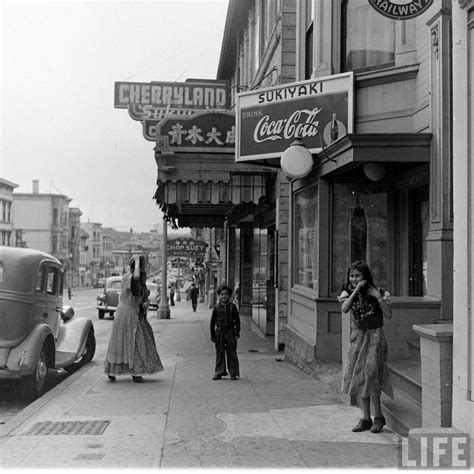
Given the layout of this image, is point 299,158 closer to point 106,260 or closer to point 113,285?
point 113,285

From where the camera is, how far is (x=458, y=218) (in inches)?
209

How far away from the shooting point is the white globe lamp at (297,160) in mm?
9672

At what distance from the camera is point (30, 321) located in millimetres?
9398

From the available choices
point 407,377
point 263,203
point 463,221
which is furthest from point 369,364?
point 263,203

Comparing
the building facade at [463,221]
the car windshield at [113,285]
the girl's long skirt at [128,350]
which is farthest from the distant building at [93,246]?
the building facade at [463,221]

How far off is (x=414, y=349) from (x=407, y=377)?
849 millimetres

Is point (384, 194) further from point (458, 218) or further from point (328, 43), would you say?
point (458, 218)

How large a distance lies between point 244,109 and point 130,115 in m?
7.21

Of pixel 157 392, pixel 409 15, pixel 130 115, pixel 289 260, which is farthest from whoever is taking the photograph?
pixel 130 115

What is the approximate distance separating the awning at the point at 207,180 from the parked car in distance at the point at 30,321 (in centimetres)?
271

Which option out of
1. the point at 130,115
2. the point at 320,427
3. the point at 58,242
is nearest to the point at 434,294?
the point at 320,427

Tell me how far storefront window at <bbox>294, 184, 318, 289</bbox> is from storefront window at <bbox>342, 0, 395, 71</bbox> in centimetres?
206

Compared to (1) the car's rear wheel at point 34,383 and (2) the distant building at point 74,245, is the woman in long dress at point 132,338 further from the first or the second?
(2) the distant building at point 74,245

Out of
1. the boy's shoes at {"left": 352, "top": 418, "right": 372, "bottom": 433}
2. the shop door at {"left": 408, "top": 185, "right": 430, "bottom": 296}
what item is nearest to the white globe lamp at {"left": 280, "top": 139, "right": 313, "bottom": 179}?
the shop door at {"left": 408, "top": 185, "right": 430, "bottom": 296}
